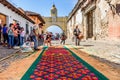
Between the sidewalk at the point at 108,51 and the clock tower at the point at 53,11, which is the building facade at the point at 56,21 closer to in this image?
the clock tower at the point at 53,11

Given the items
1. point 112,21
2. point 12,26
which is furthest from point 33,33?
point 112,21

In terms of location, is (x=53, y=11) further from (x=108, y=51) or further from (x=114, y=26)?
(x=108, y=51)

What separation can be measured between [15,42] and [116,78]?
31.0 feet

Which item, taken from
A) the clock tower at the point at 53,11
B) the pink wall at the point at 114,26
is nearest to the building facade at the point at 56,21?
the clock tower at the point at 53,11

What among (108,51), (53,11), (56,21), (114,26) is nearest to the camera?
(108,51)

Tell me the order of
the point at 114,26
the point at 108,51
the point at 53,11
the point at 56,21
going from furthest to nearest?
the point at 53,11
the point at 56,21
the point at 114,26
the point at 108,51

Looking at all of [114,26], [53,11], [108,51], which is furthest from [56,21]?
[108,51]

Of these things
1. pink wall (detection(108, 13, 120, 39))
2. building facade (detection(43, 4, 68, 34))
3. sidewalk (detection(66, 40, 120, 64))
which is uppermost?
building facade (detection(43, 4, 68, 34))

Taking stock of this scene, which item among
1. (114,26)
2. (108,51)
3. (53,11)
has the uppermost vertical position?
(53,11)

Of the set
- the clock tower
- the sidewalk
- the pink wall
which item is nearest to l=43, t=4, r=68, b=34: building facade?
the clock tower

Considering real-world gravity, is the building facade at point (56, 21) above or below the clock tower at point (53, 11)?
below

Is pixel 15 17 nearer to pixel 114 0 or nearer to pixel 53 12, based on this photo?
pixel 114 0

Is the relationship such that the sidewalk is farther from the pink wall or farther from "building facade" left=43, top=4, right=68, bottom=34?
"building facade" left=43, top=4, right=68, bottom=34

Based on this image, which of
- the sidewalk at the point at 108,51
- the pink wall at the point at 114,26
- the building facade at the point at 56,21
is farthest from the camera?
the building facade at the point at 56,21
